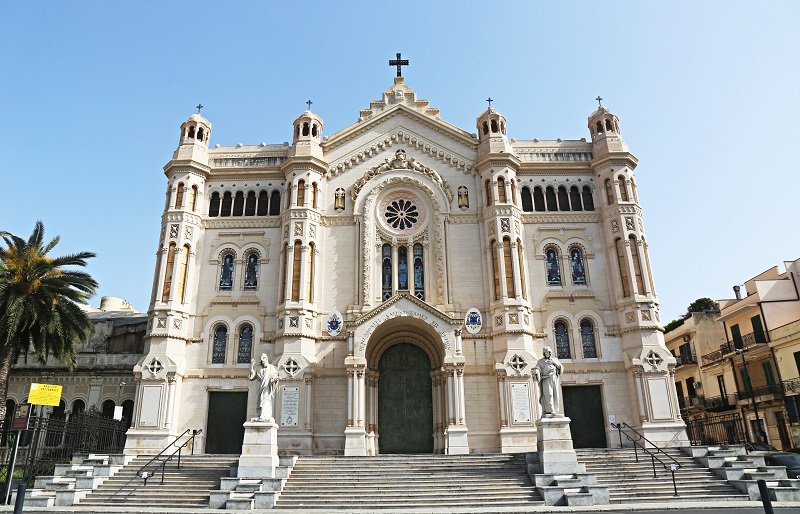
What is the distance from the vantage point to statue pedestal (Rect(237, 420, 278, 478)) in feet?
63.2

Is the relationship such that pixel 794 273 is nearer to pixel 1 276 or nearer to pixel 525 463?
pixel 525 463

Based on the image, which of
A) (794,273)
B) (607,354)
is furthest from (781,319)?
(607,354)

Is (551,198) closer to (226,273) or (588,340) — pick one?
(588,340)


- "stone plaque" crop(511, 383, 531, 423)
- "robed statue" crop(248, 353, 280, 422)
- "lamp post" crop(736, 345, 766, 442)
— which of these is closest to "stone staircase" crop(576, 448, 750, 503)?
"stone plaque" crop(511, 383, 531, 423)

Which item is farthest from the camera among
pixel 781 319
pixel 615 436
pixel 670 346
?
pixel 670 346

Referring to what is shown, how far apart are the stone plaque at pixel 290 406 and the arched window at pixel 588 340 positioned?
45.9ft

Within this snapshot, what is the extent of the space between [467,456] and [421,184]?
14.8 meters

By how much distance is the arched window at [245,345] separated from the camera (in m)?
27.5

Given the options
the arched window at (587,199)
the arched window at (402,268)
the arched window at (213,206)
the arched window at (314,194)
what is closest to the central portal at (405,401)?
the arched window at (402,268)

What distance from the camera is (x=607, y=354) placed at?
89.0 ft

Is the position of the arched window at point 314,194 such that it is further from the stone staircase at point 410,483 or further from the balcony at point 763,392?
the balcony at point 763,392

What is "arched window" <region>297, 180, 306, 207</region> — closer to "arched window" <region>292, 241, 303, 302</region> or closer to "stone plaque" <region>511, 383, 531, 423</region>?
"arched window" <region>292, 241, 303, 302</region>

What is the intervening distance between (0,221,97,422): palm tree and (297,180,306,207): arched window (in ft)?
36.3

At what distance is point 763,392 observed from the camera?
34.4m
